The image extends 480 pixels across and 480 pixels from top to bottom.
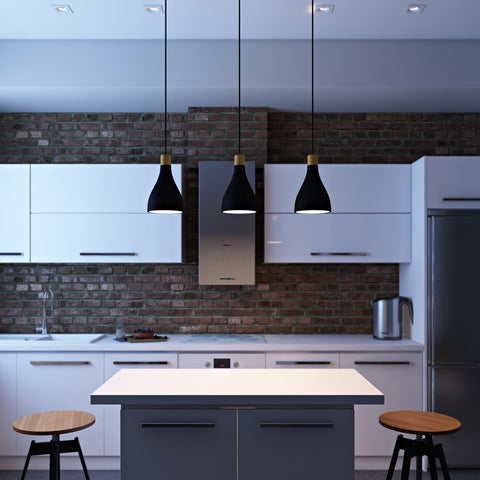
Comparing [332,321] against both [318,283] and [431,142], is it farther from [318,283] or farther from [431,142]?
[431,142]

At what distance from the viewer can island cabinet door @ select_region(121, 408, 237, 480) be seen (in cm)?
212

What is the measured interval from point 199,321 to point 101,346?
903mm

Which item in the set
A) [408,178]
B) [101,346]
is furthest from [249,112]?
[101,346]

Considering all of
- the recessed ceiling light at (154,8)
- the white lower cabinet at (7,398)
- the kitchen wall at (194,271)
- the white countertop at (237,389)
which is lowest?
the white lower cabinet at (7,398)

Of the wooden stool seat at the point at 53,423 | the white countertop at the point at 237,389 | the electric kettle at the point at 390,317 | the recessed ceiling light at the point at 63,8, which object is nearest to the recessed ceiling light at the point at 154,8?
the recessed ceiling light at the point at 63,8

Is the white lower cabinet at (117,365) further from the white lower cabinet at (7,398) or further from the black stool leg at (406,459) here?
the black stool leg at (406,459)

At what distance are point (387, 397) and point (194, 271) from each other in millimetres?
1857

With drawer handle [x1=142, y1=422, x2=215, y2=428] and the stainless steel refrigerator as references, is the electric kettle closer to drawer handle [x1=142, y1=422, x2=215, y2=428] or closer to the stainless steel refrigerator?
the stainless steel refrigerator

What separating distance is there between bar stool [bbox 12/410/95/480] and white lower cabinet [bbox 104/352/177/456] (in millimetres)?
959

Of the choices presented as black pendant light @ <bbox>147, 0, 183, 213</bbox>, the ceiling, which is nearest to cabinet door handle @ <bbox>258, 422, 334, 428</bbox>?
black pendant light @ <bbox>147, 0, 183, 213</bbox>

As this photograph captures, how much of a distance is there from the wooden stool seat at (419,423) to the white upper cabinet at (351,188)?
1715 millimetres

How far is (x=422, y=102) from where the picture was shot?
3.95 metres

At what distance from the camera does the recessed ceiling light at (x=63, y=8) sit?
317 centimetres

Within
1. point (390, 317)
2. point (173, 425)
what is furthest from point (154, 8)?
point (390, 317)
